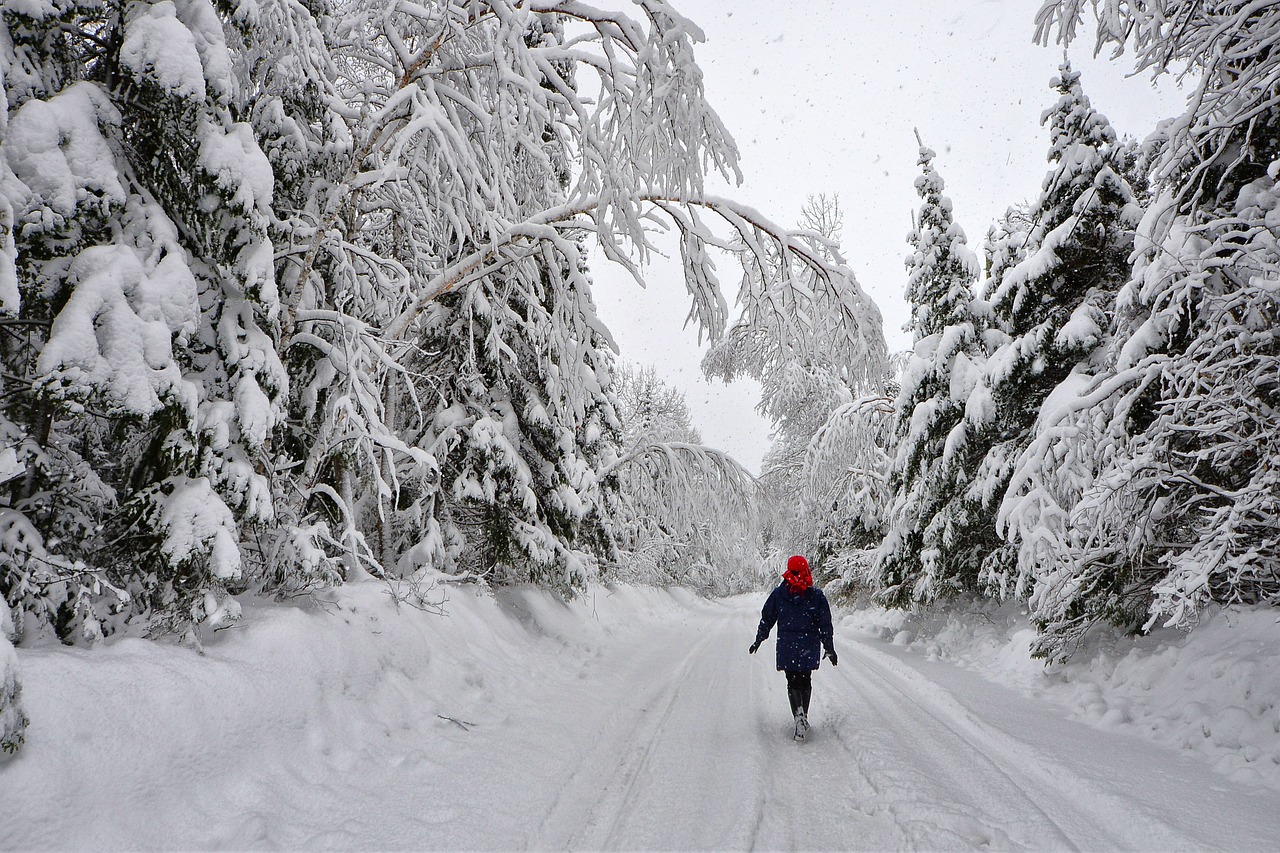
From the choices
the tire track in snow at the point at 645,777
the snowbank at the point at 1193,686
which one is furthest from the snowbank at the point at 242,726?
the snowbank at the point at 1193,686

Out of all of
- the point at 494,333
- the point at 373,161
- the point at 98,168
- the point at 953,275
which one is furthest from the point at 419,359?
the point at 953,275

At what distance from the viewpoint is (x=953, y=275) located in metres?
13.1

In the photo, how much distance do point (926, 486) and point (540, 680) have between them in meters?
9.26

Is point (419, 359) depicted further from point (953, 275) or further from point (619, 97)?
point (953, 275)

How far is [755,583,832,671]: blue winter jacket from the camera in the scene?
6227mm

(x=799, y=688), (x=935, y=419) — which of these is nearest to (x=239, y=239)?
(x=799, y=688)

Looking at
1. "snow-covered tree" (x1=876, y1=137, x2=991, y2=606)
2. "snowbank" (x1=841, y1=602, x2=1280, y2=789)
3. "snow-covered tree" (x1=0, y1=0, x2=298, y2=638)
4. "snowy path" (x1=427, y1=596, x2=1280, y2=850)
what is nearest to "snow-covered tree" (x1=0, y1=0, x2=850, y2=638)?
"snow-covered tree" (x1=0, y1=0, x2=298, y2=638)

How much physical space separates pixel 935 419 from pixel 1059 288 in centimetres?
356

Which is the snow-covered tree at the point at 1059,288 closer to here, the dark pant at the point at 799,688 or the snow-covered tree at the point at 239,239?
the dark pant at the point at 799,688

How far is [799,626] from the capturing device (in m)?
6.41

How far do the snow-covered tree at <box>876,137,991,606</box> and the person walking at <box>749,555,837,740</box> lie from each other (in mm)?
6449

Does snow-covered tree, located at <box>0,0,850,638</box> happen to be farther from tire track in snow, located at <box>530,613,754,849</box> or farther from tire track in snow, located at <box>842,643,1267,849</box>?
tire track in snow, located at <box>842,643,1267,849</box>

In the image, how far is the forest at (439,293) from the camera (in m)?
3.74

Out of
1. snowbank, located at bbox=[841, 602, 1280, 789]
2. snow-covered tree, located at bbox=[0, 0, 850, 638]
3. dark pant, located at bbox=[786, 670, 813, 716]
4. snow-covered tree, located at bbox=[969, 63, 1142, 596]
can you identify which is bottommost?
dark pant, located at bbox=[786, 670, 813, 716]
